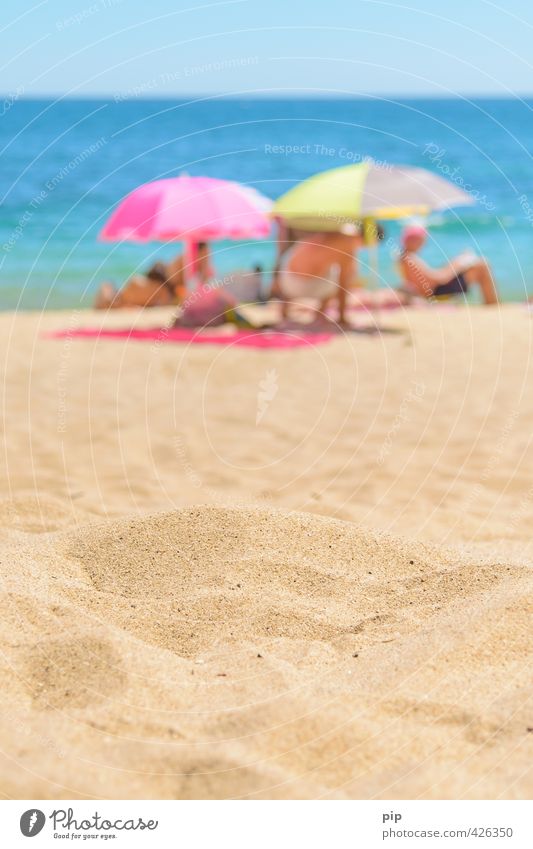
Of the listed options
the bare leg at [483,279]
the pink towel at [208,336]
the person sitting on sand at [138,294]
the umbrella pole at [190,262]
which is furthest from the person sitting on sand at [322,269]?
the bare leg at [483,279]

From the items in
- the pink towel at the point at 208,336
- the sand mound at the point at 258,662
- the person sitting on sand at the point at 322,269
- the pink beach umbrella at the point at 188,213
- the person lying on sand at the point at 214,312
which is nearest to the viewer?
the sand mound at the point at 258,662

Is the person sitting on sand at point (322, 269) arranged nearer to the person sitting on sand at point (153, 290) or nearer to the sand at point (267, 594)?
the person sitting on sand at point (153, 290)

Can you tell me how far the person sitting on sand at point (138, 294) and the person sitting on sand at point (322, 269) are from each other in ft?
7.23

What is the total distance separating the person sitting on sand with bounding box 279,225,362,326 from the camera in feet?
36.3

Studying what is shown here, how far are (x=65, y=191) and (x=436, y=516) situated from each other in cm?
2253

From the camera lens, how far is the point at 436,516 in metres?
5.42

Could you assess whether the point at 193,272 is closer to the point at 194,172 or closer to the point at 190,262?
the point at 190,262

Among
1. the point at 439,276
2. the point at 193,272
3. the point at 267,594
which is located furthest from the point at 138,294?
the point at 267,594

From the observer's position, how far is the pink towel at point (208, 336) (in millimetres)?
9930

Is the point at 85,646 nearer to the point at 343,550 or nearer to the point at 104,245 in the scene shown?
the point at 343,550
